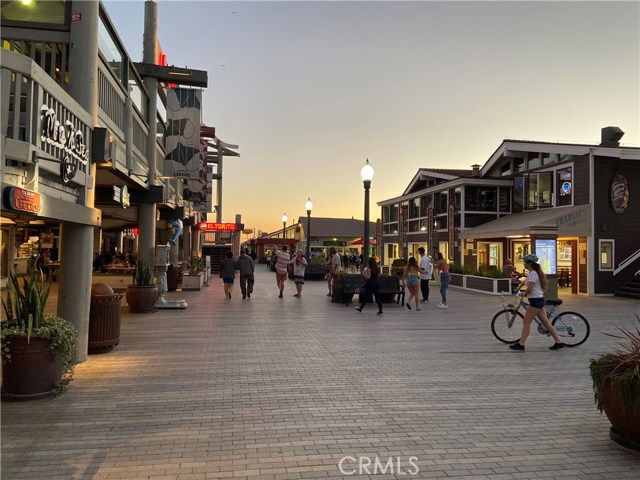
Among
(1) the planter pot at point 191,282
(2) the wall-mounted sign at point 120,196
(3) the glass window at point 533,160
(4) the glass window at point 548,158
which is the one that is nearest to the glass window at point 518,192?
(3) the glass window at point 533,160

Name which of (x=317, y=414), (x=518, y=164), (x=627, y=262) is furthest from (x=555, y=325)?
(x=518, y=164)

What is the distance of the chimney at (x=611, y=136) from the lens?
22.1m

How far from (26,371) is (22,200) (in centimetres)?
192

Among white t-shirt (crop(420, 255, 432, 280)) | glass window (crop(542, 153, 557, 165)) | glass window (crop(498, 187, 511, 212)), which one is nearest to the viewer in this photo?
white t-shirt (crop(420, 255, 432, 280))

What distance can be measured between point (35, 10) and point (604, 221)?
20174 millimetres

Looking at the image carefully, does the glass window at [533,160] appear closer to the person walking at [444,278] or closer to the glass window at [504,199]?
the glass window at [504,199]

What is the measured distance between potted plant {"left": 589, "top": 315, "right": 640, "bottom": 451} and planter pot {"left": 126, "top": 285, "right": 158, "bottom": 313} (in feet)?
33.5

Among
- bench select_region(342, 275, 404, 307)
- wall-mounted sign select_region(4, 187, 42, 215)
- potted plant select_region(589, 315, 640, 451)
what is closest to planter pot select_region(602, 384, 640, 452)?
potted plant select_region(589, 315, 640, 451)

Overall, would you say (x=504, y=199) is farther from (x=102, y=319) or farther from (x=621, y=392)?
(x=621, y=392)

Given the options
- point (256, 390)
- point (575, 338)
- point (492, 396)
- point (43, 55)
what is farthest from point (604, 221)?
point (43, 55)

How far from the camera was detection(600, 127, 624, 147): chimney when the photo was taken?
2212 centimetres

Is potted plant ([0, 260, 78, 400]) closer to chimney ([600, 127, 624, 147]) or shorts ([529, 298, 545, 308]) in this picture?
shorts ([529, 298, 545, 308])

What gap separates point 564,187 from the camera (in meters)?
21.2

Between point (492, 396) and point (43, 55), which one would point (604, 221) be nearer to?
point (492, 396)
